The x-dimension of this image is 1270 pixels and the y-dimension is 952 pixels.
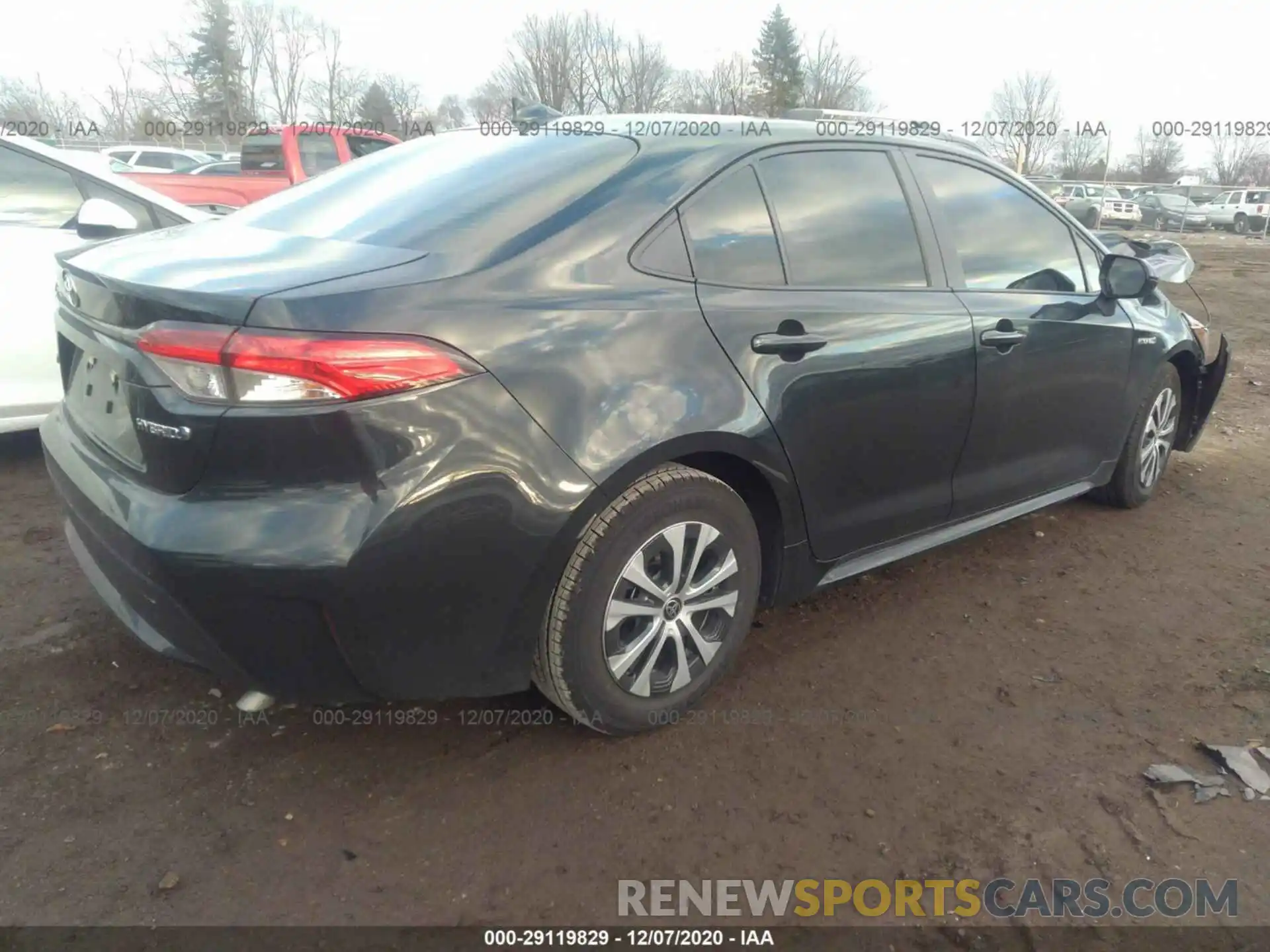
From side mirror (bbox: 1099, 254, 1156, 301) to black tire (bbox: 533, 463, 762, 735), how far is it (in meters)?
2.06

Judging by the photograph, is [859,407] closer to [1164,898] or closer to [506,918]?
[1164,898]

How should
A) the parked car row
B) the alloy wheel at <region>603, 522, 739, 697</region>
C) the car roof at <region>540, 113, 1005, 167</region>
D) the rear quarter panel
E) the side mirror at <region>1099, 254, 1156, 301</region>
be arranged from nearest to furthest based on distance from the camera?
the rear quarter panel → the alloy wheel at <region>603, 522, 739, 697</region> → the car roof at <region>540, 113, 1005, 167</region> → the side mirror at <region>1099, 254, 1156, 301</region> → the parked car row

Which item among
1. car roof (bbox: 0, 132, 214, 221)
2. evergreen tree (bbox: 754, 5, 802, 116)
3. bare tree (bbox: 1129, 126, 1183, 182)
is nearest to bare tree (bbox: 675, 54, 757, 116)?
evergreen tree (bbox: 754, 5, 802, 116)

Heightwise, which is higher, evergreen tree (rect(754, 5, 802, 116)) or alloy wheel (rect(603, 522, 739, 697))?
evergreen tree (rect(754, 5, 802, 116))

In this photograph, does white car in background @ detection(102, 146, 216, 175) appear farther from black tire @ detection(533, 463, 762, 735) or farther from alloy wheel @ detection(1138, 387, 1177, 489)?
black tire @ detection(533, 463, 762, 735)

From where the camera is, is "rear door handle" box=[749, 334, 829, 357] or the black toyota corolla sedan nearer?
the black toyota corolla sedan

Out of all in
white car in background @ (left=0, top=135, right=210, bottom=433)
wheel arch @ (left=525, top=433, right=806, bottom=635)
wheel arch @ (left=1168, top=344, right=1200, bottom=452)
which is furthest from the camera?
wheel arch @ (left=1168, top=344, right=1200, bottom=452)

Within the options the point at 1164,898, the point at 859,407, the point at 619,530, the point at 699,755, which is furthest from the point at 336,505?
the point at 1164,898

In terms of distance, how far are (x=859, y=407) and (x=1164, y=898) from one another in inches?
56.8

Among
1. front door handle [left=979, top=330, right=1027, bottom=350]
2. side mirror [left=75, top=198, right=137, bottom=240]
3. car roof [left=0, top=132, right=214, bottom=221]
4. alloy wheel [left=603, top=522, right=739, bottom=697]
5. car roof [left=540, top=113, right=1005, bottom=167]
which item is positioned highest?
car roof [left=540, top=113, right=1005, bottom=167]

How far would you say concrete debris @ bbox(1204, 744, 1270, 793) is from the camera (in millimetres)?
2484

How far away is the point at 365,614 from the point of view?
6.52 ft

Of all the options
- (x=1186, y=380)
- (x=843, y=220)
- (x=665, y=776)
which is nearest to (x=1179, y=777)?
(x=665, y=776)

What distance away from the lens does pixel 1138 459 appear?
4.22 metres
